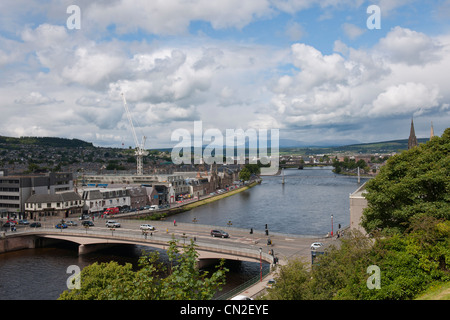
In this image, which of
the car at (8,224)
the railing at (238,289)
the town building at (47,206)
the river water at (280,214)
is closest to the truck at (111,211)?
the town building at (47,206)

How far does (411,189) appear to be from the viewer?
1817 centimetres

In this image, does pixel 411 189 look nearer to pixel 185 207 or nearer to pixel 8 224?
pixel 8 224

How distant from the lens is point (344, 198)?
65875mm

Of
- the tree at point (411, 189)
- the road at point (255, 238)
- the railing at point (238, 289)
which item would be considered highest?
the tree at point (411, 189)

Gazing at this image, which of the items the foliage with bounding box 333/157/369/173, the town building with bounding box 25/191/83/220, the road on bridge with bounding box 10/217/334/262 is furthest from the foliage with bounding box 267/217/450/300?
the foliage with bounding box 333/157/369/173

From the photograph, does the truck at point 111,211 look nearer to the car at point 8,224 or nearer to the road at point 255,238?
the road at point 255,238

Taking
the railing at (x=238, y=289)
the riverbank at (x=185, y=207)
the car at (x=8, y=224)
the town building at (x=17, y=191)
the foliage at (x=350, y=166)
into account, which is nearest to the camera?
the railing at (x=238, y=289)

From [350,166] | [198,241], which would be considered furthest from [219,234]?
[350,166]

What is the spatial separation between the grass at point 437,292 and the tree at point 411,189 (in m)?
4.65

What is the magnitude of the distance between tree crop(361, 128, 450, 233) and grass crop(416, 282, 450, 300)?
4649mm

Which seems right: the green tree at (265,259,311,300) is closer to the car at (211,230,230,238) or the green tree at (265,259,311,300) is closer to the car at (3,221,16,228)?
the car at (211,230,230,238)

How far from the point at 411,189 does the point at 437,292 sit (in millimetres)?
7616

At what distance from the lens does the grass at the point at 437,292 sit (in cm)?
1078
